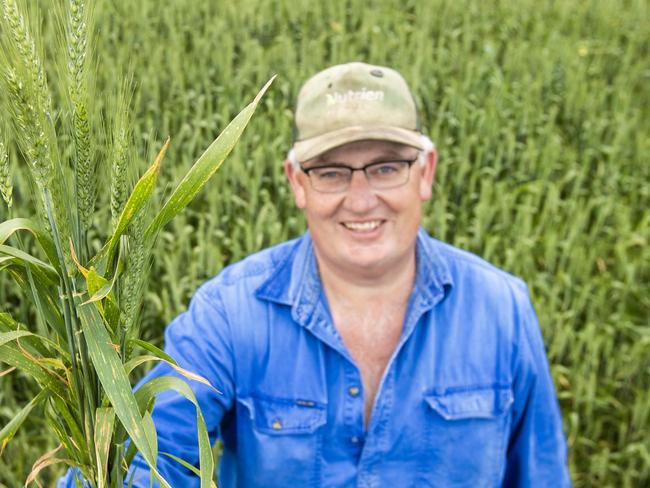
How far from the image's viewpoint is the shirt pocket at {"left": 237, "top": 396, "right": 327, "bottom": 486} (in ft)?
6.39

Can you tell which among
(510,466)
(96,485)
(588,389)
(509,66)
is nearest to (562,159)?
(509,66)

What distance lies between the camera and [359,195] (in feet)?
6.39

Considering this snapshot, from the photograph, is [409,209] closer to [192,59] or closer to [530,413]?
[530,413]

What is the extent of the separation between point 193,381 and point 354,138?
665 mm

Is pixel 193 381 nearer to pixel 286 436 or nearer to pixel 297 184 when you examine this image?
pixel 286 436

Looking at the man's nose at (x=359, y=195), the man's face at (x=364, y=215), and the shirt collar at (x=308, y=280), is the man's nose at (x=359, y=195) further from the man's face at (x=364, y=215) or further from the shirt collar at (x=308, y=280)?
the shirt collar at (x=308, y=280)

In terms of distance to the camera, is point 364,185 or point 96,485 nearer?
point 96,485

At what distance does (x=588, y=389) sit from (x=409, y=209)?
1.61 m

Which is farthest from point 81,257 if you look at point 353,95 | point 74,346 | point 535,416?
point 535,416

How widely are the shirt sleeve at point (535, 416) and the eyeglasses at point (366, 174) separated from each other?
1.59 ft

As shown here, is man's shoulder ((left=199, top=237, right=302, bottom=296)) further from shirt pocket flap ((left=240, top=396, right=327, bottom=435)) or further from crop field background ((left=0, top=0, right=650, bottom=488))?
crop field background ((left=0, top=0, right=650, bottom=488))

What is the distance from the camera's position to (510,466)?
215cm

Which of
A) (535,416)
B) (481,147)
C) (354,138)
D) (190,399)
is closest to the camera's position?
(190,399)

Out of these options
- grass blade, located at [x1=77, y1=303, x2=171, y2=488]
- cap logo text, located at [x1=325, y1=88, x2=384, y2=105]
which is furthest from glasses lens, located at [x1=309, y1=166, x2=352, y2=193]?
grass blade, located at [x1=77, y1=303, x2=171, y2=488]
